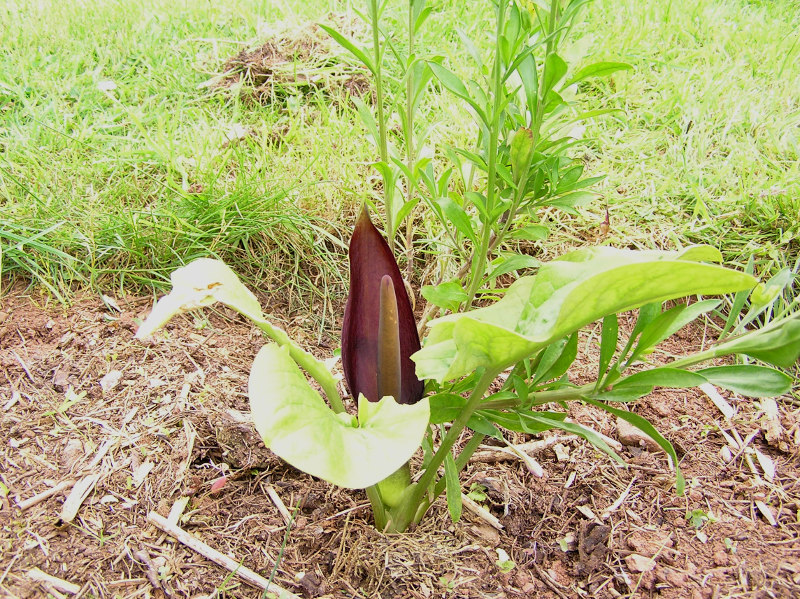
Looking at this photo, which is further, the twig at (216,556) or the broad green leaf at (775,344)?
the twig at (216,556)

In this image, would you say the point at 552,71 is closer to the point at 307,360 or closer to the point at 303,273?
the point at 307,360

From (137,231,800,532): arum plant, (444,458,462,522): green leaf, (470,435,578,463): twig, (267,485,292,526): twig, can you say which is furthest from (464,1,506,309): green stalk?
(267,485,292,526): twig

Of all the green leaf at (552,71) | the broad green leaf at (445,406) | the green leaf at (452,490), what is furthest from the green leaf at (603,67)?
the green leaf at (452,490)

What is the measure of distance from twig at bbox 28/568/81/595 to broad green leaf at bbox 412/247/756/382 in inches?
25.2

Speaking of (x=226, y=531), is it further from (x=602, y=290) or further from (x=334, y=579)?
(x=602, y=290)

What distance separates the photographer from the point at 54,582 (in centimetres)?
94

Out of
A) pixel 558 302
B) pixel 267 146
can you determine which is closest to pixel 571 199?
pixel 558 302

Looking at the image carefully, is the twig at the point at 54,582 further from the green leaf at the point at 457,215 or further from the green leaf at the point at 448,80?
the green leaf at the point at 448,80

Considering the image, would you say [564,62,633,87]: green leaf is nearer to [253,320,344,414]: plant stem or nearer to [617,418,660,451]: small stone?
[253,320,344,414]: plant stem

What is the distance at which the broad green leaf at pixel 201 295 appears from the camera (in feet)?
2.50

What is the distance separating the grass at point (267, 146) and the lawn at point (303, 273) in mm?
10

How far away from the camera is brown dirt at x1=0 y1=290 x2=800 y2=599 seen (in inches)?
38.9

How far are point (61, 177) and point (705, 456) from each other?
1666 mm

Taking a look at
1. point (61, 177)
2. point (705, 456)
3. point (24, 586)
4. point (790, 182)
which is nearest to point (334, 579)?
point (24, 586)
